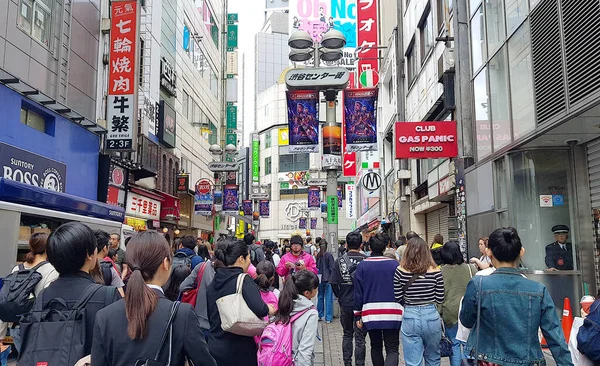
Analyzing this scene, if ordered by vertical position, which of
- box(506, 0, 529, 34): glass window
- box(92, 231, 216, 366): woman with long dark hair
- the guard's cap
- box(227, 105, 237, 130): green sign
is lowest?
box(92, 231, 216, 366): woman with long dark hair

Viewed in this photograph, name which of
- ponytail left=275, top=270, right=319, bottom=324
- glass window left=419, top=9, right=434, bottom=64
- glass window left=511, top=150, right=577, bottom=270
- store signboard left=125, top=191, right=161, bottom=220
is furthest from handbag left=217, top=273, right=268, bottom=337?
store signboard left=125, top=191, right=161, bottom=220

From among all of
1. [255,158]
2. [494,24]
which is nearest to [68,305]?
[494,24]

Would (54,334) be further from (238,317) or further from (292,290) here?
(292,290)

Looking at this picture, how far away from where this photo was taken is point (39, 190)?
9.35 meters

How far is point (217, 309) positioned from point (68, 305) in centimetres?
185

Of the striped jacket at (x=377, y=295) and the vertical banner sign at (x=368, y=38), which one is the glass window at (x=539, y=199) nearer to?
the striped jacket at (x=377, y=295)

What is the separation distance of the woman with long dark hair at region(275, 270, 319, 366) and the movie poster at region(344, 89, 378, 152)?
29.3 feet

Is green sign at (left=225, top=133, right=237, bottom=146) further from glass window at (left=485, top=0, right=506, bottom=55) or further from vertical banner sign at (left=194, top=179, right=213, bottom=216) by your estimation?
glass window at (left=485, top=0, right=506, bottom=55)

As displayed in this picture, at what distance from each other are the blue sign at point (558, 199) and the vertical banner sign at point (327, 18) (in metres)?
45.2

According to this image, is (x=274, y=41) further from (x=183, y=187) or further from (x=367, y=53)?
(x=183, y=187)

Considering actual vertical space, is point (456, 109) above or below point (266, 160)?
below

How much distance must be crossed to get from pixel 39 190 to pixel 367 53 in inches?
1060

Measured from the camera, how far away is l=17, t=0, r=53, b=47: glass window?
13312 millimetres

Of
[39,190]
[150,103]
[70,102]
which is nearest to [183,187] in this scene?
[150,103]
